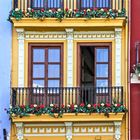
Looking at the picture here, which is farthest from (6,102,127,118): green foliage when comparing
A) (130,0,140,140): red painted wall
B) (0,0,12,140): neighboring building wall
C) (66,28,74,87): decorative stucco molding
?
(66,28,74,87): decorative stucco molding

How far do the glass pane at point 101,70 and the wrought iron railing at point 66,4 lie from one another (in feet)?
6.21

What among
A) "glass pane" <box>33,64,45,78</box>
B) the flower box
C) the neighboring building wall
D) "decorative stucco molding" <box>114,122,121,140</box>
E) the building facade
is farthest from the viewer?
"glass pane" <box>33,64,45,78</box>

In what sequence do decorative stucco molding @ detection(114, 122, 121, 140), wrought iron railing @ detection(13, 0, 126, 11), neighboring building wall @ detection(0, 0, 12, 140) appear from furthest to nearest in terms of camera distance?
wrought iron railing @ detection(13, 0, 126, 11) < neighboring building wall @ detection(0, 0, 12, 140) < decorative stucco molding @ detection(114, 122, 121, 140)

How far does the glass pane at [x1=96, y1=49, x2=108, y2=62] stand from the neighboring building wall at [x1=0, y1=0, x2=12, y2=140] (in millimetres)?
2854

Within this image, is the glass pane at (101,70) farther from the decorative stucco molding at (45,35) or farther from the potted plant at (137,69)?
the decorative stucco molding at (45,35)

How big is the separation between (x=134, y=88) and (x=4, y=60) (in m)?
4.25

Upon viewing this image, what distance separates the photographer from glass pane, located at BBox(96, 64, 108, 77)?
2550cm

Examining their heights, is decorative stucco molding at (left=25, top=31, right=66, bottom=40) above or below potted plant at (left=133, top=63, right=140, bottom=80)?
above

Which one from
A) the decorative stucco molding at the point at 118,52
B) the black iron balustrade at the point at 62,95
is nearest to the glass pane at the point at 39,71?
the black iron balustrade at the point at 62,95

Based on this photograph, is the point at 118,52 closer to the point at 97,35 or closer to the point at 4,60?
the point at 97,35

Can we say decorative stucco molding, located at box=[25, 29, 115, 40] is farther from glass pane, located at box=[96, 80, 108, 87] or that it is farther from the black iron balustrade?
the black iron balustrade

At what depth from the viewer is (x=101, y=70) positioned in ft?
83.7

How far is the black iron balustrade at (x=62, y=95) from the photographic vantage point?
25094 mm

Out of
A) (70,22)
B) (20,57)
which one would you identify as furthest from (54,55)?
(70,22)
